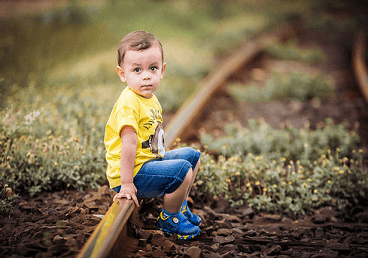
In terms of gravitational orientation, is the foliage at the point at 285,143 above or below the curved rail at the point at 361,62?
below

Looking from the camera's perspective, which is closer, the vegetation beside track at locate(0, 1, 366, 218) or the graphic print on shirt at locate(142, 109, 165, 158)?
the graphic print on shirt at locate(142, 109, 165, 158)

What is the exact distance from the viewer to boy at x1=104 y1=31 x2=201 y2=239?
250 centimetres

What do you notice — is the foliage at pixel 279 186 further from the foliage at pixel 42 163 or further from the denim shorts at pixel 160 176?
the foliage at pixel 42 163

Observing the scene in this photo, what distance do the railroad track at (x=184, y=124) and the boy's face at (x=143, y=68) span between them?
771 mm

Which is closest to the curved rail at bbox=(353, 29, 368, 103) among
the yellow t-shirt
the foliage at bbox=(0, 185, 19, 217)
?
the yellow t-shirt

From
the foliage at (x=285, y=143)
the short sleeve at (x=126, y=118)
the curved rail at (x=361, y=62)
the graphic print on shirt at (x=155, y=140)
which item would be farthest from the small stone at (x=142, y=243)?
the curved rail at (x=361, y=62)

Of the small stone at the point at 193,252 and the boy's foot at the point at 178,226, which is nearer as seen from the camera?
the small stone at the point at 193,252

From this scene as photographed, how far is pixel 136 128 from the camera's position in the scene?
2480 millimetres

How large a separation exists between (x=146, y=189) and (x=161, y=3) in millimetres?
13109

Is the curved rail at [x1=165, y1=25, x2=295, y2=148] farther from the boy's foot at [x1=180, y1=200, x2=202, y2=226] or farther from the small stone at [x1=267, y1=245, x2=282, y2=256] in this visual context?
the small stone at [x1=267, y1=245, x2=282, y2=256]

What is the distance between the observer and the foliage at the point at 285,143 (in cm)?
433

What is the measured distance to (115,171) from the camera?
262 centimetres

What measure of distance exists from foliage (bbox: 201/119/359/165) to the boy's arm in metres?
1.82

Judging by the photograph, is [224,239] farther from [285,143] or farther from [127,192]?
[285,143]
